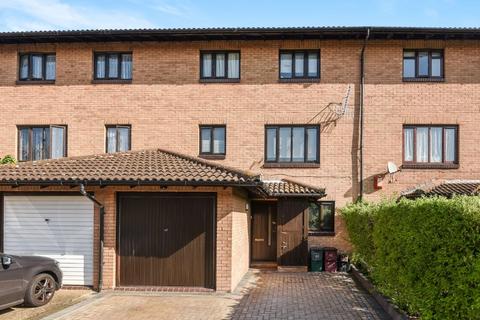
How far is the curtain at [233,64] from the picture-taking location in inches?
716

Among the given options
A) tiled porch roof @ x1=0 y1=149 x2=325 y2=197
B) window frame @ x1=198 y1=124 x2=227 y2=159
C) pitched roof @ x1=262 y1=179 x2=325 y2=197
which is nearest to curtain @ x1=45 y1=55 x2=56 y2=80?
window frame @ x1=198 y1=124 x2=227 y2=159

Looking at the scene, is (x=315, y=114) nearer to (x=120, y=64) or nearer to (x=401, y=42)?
(x=401, y=42)

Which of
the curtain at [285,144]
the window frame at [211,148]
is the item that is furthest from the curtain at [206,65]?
Answer: the curtain at [285,144]

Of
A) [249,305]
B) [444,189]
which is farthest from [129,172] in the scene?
[444,189]

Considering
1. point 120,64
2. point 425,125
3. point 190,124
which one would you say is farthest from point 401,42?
point 120,64

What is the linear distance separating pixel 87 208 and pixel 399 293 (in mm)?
7424

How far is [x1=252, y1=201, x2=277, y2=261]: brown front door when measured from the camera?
17734mm

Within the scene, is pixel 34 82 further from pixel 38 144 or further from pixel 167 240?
pixel 167 240

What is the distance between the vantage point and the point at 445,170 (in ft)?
57.3

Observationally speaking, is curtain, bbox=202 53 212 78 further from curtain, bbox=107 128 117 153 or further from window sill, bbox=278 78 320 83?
curtain, bbox=107 128 117 153

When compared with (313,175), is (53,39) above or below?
above

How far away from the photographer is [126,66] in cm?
1848

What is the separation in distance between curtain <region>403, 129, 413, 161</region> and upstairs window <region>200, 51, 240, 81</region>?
6162mm

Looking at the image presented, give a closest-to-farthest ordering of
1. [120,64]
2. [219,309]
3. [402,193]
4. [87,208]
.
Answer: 1. [219,309]
2. [87,208]
3. [402,193]
4. [120,64]
